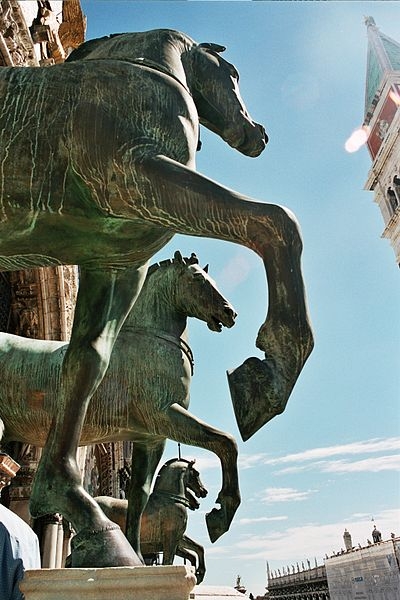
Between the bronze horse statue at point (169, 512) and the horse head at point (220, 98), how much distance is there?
10.2 ft

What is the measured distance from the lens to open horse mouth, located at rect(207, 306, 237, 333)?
3545mm

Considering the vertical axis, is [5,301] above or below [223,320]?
above

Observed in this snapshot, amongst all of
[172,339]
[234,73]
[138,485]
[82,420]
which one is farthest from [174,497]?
[234,73]

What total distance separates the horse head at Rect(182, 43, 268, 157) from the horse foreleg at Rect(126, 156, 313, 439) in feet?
2.38

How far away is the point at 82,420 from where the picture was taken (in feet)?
6.35

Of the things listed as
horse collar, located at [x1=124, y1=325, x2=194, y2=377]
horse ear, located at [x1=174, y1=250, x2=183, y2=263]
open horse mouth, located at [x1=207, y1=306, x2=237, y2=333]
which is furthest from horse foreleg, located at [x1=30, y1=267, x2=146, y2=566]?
horse ear, located at [x1=174, y1=250, x2=183, y2=263]

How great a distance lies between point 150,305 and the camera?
3.57 metres

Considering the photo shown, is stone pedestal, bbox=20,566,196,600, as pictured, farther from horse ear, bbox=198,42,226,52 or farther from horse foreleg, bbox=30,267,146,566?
horse ear, bbox=198,42,226,52

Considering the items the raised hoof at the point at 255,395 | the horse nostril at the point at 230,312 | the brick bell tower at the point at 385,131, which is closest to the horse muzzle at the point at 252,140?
the raised hoof at the point at 255,395

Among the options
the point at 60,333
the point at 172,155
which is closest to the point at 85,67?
the point at 172,155

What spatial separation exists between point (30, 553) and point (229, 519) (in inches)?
36.3

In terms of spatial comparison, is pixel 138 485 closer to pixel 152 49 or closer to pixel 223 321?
pixel 223 321

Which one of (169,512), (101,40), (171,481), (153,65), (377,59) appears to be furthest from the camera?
(377,59)

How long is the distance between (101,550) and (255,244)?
3.18 ft
